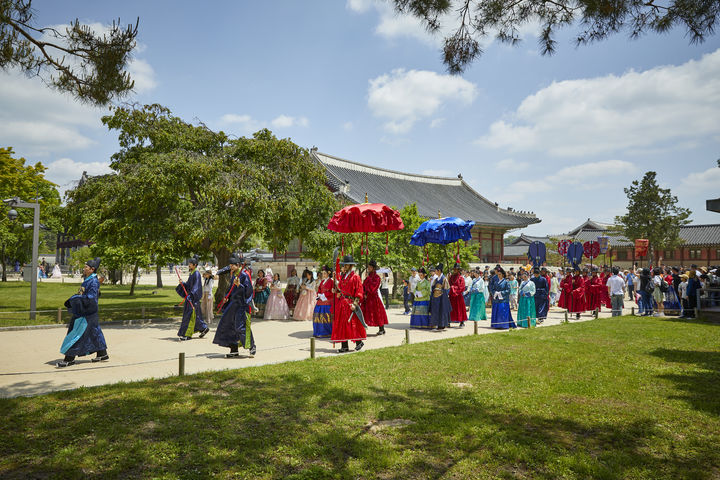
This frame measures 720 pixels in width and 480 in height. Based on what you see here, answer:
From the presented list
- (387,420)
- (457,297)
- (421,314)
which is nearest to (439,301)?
(421,314)

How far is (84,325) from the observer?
7461mm

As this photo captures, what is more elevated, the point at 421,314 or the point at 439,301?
the point at 439,301

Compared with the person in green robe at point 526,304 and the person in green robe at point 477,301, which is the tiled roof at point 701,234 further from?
the person in green robe at point 477,301

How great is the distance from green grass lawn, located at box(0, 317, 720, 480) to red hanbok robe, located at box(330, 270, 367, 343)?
133 cm

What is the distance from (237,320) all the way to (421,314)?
18.7 ft

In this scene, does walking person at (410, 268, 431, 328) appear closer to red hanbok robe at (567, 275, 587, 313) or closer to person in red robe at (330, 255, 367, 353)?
person in red robe at (330, 255, 367, 353)

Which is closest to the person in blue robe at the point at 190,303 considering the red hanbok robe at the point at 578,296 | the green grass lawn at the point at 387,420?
the green grass lawn at the point at 387,420

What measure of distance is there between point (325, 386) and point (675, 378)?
203 inches

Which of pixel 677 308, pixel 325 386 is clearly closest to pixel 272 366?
pixel 325 386

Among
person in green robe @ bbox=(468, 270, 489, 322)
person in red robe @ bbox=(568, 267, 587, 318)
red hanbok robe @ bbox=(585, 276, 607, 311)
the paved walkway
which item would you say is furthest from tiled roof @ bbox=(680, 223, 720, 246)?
the paved walkway

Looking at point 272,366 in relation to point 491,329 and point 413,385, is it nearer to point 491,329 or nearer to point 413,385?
point 413,385

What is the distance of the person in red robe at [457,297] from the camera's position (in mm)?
12922

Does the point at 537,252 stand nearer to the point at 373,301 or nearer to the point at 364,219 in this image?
the point at 373,301

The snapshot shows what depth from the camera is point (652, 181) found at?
3825 cm
